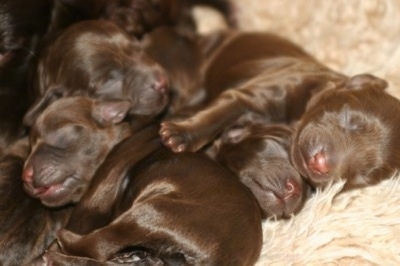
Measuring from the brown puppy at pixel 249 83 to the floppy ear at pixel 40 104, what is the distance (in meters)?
0.43

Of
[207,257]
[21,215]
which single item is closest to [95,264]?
[207,257]

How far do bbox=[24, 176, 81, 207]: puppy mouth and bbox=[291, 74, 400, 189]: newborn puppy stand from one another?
71cm

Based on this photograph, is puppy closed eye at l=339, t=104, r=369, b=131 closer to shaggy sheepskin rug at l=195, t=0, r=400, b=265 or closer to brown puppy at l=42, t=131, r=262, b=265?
shaggy sheepskin rug at l=195, t=0, r=400, b=265

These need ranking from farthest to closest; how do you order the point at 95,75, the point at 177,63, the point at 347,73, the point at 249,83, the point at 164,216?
the point at 177,63, the point at 347,73, the point at 249,83, the point at 95,75, the point at 164,216

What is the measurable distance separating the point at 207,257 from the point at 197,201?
0.19 m

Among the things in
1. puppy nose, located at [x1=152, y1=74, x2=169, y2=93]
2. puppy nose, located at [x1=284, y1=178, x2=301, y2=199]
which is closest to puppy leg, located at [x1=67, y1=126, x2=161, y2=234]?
puppy nose, located at [x1=152, y1=74, x2=169, y2=93]

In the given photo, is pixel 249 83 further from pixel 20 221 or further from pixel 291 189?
pixel 20 221

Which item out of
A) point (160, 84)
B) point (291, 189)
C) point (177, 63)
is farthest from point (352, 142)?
point (177, 63)

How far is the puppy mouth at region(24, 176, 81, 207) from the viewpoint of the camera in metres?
2.46

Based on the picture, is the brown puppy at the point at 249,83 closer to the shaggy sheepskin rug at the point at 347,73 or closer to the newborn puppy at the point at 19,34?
the shaggy sheepskin rug at the point at 347,73

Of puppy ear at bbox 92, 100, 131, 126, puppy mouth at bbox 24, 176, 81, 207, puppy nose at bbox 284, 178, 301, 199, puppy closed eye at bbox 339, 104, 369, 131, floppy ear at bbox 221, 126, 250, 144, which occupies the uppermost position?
puppy closed eye at bbox 339, 104, 369, 131

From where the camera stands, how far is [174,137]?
2.47m

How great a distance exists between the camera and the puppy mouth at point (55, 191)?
8.06 ft

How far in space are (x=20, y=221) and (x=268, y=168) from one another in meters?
0.78
